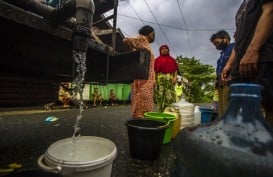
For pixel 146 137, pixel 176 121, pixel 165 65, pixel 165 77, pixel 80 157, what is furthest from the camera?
pixel 165 65

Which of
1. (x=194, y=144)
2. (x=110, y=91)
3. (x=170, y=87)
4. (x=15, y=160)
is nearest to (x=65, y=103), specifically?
(x=110, y=91)

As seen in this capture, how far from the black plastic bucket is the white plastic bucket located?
0.77m

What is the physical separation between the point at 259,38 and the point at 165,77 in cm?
301

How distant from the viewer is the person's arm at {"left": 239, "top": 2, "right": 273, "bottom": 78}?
156cm

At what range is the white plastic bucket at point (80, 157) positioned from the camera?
3.61ft

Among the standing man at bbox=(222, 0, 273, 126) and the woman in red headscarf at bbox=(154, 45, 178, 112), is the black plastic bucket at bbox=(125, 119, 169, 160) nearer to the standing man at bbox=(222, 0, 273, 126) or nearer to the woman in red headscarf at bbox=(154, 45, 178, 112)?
the standing man at bbox=(222, 0, 273, 126)

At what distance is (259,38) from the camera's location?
158 centimetres

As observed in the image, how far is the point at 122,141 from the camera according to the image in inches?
126

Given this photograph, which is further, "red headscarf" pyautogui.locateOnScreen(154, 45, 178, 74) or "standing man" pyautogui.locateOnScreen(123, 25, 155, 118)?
"red headscarf" pyautogui.locateOnScreen(154, 45, 178, 74)

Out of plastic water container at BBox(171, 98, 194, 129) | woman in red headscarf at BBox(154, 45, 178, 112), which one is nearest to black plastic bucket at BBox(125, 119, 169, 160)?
plastic water container at BBox(171, 98, 194, 129)

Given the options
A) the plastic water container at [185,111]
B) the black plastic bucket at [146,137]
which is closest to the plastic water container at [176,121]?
the plastic water container at [185,111]

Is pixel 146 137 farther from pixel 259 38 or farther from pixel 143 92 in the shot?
pixel 143 92

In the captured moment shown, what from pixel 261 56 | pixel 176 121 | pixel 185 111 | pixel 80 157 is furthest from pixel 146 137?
pixel 185 111

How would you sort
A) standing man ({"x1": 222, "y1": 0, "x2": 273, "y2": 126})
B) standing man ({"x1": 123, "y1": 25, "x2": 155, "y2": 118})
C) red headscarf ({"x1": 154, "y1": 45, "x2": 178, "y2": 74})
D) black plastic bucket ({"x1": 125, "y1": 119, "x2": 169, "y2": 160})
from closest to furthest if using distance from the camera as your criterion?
1. standing man ({"x1": 222, "y1": 0, "x2": 273, "y2": 126})
2. black plastic bucket ({"x1": 125, "y1": 119, "x2": 169, "y2": 160})
3. standing man ({"x1": 123, "y1": 25, "x2": 155, "y2": 118})
4. red headscarf ({"x1": 154, "y1": 45, "x2": 178, "y2": 74})
